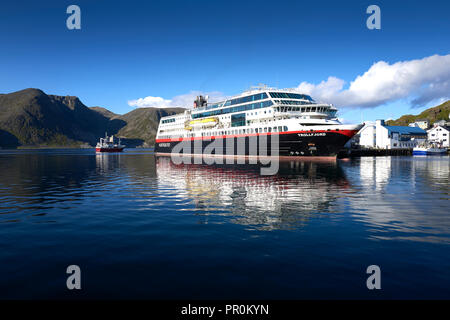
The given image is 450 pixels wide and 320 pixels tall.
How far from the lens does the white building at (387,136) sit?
375ft

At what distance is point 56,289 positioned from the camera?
21.6ft

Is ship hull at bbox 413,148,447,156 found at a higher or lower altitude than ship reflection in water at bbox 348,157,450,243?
higher

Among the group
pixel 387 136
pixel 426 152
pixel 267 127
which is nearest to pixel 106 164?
pixel 267 127

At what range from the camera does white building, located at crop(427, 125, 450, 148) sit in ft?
413

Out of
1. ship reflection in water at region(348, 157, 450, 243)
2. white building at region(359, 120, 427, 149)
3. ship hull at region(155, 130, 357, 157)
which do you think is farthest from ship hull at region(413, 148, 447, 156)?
ship reflection in water at region(348, 157, 450, 243)

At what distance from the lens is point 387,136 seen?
114 meters

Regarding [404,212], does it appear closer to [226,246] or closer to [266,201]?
[266,201]

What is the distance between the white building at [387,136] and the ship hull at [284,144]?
76.7 meters

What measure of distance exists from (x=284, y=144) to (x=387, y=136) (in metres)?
81.5

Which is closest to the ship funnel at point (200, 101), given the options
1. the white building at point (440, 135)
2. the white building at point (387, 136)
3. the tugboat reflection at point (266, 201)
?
the tugboat reflection at point (266, 201)

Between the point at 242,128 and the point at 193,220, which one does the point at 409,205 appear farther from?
the point at 242,128

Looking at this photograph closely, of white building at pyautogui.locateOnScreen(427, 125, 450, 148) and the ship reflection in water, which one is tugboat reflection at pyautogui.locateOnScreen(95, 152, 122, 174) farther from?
white building at pyautogui.locateOnScreen(427, 125, 450, 148)

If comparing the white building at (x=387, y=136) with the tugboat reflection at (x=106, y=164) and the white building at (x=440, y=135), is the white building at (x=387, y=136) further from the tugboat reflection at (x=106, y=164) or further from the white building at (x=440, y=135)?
the tugboat reflection at (x=106, y=164)
